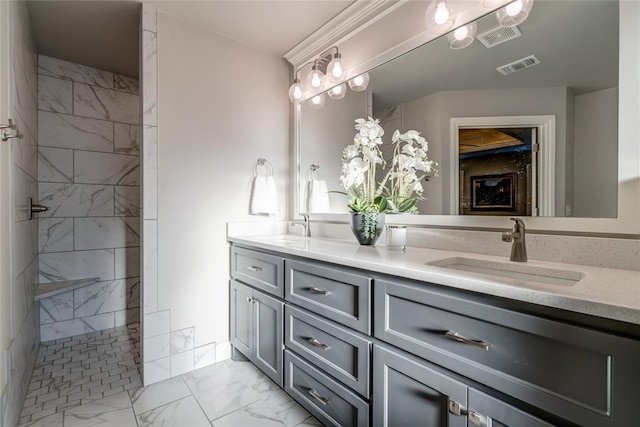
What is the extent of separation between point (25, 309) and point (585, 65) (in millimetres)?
2946

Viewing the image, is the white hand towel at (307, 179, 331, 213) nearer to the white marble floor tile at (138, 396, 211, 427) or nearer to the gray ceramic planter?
the gray ceramic planter

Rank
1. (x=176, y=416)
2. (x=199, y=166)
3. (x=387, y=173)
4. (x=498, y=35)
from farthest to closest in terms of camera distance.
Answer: (x=199, y=166) < (x=387, y=173) < (x=176, y=416) < (x=498, y=35)

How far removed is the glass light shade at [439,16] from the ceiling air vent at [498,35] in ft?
0.55

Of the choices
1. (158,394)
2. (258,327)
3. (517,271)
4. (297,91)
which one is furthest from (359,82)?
(158,394)

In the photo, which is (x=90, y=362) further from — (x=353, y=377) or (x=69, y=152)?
(x=353, y=377)

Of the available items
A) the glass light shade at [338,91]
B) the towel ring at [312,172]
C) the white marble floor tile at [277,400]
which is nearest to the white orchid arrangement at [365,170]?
the glass light shade at [338,91]

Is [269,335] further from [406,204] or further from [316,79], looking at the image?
[316,79]

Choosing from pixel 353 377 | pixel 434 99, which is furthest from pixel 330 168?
pixel 353 377

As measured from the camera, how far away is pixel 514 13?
4.01 feet

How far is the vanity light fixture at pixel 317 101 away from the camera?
2188mm

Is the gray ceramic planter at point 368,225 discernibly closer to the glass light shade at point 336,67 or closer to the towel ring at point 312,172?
the towel ring at point 312,172

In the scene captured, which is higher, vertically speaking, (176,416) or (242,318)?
(242,318)

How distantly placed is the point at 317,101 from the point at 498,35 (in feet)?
4.00

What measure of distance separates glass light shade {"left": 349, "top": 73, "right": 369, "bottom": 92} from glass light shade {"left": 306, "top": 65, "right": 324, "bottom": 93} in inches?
10.0
